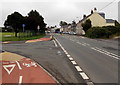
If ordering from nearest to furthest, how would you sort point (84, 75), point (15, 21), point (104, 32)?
point (84, 75)
point (104, 32)
point (15, 21)

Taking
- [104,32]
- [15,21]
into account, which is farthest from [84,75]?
[15,21]

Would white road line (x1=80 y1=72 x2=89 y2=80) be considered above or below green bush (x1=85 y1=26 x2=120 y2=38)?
below

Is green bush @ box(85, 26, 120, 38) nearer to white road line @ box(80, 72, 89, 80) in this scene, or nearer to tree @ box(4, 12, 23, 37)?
tree @ box(4, 12, 23, 37)

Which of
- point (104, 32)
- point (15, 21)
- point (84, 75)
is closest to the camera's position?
point (84, 75)

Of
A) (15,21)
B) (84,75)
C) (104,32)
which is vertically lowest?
(84,75)

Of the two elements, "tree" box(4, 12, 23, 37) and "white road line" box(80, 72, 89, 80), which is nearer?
"white road line" box(80, 72, 89, 80)

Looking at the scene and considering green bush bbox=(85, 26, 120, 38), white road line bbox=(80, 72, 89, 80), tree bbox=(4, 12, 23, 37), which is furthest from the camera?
tree bbox=(4, 12, 23, 37)

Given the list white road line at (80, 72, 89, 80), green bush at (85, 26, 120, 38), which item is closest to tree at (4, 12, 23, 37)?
green bush at (85, 26, 120, 38)

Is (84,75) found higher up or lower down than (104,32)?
lower down

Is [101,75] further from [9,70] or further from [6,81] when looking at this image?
[9,70]

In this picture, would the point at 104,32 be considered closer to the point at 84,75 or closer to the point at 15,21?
the point at 15,21

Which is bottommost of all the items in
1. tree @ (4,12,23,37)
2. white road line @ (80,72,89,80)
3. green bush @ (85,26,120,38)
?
white road line @ (80,72,89,80)

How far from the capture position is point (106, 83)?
6.29m

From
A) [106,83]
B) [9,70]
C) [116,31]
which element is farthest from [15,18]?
[106,83]
